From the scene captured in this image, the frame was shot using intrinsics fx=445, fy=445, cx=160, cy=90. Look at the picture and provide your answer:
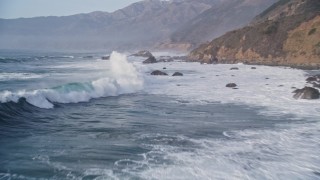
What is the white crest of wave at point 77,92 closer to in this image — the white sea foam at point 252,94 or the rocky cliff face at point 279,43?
the white sea foam at point 252,94

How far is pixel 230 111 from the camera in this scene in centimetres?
2253

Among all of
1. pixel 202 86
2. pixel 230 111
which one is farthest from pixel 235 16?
pixel 230 111

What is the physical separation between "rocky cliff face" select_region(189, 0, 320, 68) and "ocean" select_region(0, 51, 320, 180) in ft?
110

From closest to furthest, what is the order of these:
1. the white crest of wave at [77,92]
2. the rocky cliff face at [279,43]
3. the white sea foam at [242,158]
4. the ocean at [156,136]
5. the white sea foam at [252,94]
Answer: the white sea foam at [242,158]
the ocean at [156,136]
the white crest of wave at [77,92]
the white sea foam at [252,94]
the rocky cliff face at [279,43]

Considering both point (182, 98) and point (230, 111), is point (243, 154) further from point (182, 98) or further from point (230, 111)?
point (182, 98)

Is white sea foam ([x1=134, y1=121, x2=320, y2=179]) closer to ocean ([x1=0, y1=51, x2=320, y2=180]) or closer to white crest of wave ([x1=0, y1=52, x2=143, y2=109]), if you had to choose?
ocean ([x1=0, y1=51, x2=320, y2=180])

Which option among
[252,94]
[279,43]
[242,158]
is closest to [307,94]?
[252,94]

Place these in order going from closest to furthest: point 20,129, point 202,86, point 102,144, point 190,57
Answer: point 102,144 → point 20,129 → point 202,86 → point 190,57

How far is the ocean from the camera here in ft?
39.7

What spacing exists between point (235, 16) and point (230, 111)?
17657cm

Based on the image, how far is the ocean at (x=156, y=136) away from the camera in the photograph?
12.1 meters

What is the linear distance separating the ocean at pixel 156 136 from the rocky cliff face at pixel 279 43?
33432 millimetres

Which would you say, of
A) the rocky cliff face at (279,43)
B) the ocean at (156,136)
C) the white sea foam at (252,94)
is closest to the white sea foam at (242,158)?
the ocean at (156,136)

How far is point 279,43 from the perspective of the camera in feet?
214
